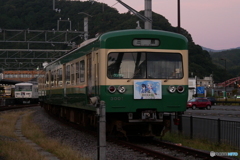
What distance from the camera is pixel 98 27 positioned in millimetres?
68750

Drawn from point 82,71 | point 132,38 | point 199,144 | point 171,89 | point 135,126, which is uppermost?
point 132,38

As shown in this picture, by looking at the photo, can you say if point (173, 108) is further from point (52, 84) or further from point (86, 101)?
point (52, 84)

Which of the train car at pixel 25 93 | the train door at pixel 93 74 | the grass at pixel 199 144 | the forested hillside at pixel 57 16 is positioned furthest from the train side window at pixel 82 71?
the forested hillside at pixel 57 16

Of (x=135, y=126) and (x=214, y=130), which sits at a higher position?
(x=135, y=126)

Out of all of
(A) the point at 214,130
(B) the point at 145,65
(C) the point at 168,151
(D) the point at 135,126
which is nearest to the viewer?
(C) the point at 168,151

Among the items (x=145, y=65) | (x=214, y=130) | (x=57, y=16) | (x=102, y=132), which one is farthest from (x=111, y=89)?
(x=57, y=16)

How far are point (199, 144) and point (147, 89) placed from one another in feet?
8.69

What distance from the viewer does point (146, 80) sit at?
13.0 m

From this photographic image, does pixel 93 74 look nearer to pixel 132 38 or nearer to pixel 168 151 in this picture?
pixel 132 38

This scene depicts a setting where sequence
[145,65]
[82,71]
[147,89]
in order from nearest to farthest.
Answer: [147,89]
[145,65]
[82,71]

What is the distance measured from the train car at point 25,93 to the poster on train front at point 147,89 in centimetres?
4698

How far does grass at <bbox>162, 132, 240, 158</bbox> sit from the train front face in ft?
4.29

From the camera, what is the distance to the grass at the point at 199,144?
1313 centimetres

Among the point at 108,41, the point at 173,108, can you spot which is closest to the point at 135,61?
the point at 108,41
